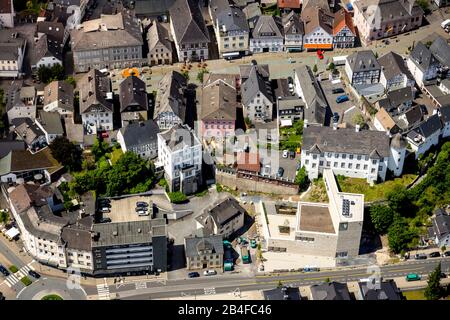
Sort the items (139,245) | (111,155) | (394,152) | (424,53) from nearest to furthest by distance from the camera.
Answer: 1. (139,245)
2. (394,152)
3. (111,155)
4. (424,53)

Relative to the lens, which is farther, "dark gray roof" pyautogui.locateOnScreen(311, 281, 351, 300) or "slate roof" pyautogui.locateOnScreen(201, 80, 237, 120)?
"slate roof" pyautogui.locateOnScreen(201, 80, 237, 120)

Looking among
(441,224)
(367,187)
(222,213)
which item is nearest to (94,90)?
(222,213)

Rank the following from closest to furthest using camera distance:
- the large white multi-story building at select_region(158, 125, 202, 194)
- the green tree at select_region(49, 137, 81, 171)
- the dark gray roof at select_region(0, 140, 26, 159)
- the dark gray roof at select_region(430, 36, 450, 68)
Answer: the large white multi-story building at select_region(158, 125, 202, 194)
the green tree at select_region(49, 137, 81, 171)
the dark gray roof at select_region(0, 140, 26, 159)
the dark gray roof at select_region(430, 36, 450, 68)

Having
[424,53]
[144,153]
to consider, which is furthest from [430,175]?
[144,153]

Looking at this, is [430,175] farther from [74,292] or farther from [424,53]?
[74,292]

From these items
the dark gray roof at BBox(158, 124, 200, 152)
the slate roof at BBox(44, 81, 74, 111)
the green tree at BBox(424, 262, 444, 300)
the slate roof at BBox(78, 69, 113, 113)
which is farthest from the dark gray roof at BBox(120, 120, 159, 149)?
the green tree at BBox(424, 262, 444, 300)

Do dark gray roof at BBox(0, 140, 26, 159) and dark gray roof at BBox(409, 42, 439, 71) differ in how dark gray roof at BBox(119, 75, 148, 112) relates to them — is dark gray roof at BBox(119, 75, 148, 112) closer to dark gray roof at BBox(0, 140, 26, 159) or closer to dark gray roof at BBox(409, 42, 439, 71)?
dark gray roof at BBox(0, 140, 26, 159)

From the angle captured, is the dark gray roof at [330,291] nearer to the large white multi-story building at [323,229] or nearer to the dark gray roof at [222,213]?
the large white multi-story building at [323,229]
